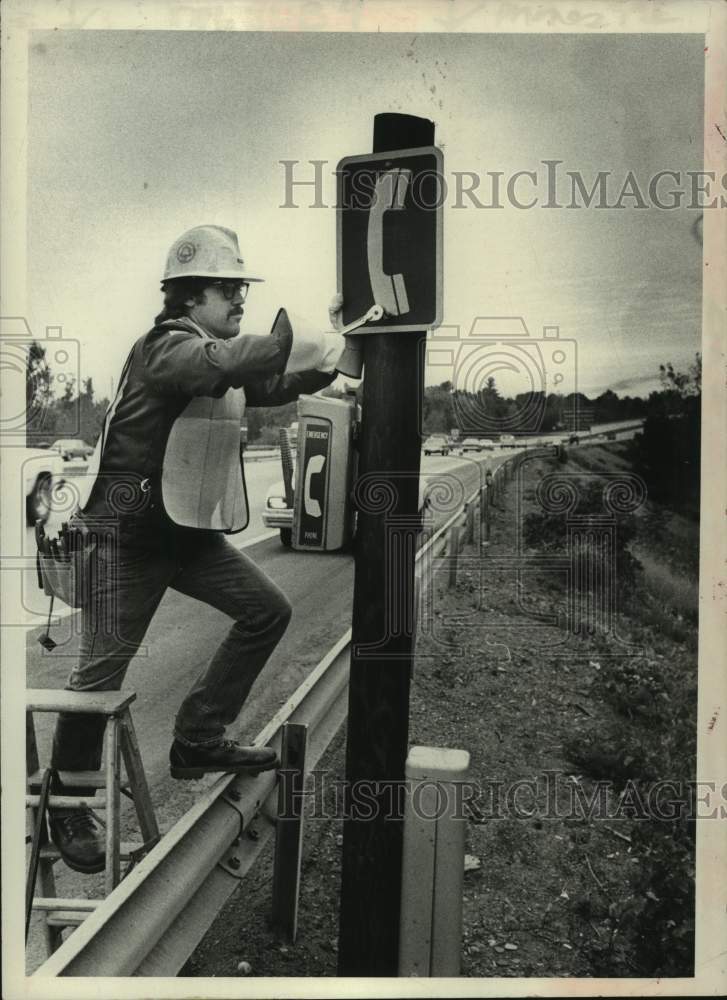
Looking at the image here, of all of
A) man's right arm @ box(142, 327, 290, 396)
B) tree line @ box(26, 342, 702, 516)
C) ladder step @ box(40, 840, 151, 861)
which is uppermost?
man's right arm @ box(142, 327, 290, 396)

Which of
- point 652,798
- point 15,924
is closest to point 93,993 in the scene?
point 15,924

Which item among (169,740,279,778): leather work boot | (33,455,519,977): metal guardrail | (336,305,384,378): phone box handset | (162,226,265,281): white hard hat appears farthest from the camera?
(169,740,279,778): leather work boot

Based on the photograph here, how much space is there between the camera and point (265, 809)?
322 centimetres

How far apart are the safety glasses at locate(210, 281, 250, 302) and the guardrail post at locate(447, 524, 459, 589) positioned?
1.08 metres

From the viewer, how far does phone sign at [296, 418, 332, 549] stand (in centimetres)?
A: 263

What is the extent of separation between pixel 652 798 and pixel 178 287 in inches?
94.1

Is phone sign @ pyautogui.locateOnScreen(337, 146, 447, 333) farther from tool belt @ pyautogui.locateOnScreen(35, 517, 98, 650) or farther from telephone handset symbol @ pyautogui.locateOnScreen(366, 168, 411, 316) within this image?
tool belt @ pyautogui.locateOnScreen(35, 517, 98, 650)

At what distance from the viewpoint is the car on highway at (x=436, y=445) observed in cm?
296

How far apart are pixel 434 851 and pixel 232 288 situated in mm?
1868

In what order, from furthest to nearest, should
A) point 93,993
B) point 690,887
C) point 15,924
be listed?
point 690,887 < point 15,924 < point 93,993

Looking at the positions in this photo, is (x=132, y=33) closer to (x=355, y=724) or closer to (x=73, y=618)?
(x=73, y=618)

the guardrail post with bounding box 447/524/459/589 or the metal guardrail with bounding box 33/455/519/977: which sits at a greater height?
the guardrail post with bounding box 447/524/459/589

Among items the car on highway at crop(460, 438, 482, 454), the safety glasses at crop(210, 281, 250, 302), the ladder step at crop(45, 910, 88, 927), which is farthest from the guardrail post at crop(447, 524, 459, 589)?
the ladder step at crop(45, 910, 88, 927)

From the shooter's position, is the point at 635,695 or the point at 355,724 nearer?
the point at 355,724
